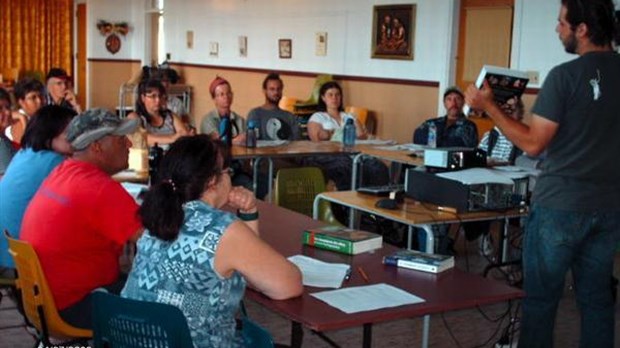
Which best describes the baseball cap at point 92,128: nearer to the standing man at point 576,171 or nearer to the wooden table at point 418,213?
the wooden table at point 418,213

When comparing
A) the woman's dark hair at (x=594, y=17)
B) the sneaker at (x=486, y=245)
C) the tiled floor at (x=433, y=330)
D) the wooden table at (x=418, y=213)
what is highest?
the woman's dark hair at (x=594, y=17)

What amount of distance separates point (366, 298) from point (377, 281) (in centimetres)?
23

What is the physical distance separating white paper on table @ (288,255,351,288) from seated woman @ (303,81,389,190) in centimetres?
373

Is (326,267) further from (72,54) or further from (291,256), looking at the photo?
(72,54)

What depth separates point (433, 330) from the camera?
4.48 metres

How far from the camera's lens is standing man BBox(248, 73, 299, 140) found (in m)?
7.08

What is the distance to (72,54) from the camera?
55.7ft

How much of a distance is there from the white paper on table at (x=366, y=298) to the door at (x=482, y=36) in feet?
20.1

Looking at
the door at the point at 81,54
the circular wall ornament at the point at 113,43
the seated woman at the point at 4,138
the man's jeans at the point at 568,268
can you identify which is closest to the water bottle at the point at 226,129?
the seated woman at the point at 4,138

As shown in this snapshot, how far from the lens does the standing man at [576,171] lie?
2.94 meters

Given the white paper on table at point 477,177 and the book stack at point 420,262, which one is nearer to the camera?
the book stack at point 420,262

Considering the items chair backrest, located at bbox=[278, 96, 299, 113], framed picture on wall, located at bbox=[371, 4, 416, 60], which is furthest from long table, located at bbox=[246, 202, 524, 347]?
chair backrest, located at bbox=[278, 96, 299, 113]

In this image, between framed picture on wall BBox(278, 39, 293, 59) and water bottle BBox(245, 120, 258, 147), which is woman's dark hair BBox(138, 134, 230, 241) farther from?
framed picture on wall BBox(278, 39, 293, 59)

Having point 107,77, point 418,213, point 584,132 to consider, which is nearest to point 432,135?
point 418,213
